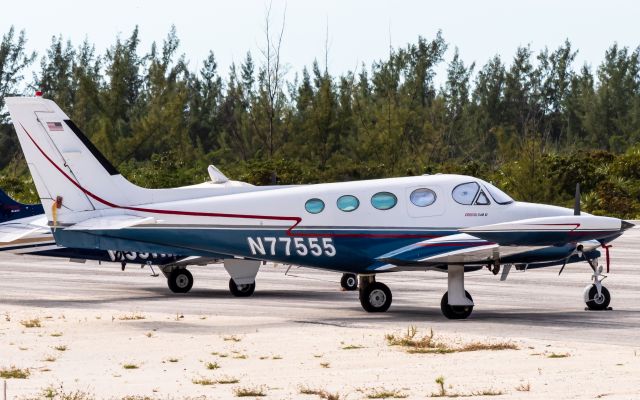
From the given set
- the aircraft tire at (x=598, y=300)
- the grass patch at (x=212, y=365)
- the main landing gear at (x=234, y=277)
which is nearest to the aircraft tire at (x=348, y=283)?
the main landing gear at (x=234, y=277)

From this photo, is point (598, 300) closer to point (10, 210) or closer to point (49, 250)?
point (49, 250)

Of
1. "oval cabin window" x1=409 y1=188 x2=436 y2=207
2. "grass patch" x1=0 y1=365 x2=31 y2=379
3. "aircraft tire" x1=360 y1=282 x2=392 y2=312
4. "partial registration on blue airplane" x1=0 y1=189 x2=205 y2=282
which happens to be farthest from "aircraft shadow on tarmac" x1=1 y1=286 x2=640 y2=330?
"grass patch" x1=0 y1=365 x2=31 y2=379

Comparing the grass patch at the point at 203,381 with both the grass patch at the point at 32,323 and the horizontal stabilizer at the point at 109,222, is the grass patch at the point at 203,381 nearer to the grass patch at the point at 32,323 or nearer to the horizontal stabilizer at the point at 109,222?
Result: the horizontal stabilizer at the point at 109,222

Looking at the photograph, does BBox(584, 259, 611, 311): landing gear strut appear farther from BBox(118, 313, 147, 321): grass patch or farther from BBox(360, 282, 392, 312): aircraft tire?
BBox(118, 313, 147, 321): grass patch

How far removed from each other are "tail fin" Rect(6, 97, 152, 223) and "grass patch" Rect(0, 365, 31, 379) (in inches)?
255

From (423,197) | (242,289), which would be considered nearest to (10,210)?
(242,289)

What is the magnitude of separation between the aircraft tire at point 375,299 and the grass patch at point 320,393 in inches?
382

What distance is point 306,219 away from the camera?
939 inches

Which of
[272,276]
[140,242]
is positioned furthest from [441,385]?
[272,276]

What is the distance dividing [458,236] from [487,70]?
8442 centimetres

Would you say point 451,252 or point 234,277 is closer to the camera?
point 451,252

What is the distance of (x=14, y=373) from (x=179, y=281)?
548 inches

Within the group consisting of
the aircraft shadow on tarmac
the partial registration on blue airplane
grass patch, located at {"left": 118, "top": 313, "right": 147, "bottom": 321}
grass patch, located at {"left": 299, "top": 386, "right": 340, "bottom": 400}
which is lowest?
grass patch, located at {"left": 299, "top": 386, "right": 340, "bottom": 400}

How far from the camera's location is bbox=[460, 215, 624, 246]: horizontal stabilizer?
22.7m
